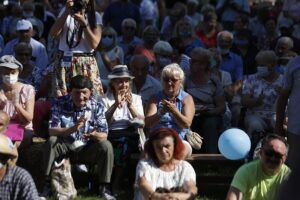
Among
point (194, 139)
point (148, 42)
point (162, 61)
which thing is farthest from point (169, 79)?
point (148, 42)

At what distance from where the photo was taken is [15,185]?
4230 mm

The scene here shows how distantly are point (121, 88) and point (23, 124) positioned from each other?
3.40ft

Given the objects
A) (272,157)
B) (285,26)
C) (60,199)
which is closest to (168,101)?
(60,199)

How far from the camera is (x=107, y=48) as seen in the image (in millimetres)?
10227

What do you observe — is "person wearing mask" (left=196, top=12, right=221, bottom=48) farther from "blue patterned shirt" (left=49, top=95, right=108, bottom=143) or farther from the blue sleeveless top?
"blue patterned shirt" (left=49, top=95, right=108, bottom=143)

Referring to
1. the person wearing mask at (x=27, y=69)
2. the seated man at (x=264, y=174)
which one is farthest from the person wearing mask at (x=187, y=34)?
the seated man at (x=264, y=174)

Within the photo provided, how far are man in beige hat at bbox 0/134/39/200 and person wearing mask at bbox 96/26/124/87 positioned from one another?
4.95 m

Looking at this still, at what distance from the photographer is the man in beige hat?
4.13 m

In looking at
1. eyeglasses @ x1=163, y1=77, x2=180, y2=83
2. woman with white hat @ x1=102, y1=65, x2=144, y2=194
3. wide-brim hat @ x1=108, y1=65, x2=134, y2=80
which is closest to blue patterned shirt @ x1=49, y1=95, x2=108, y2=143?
woman with white hat @ x1=102, y1=65, x2=144, y2=194

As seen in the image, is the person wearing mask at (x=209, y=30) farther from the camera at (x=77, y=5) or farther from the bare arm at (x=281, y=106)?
the bare arm at (x=281, y=106)

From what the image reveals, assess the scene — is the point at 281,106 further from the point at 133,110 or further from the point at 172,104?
the point at 133,110

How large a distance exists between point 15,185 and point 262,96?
4.64 m

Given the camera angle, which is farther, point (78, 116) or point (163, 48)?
point (163, 48)

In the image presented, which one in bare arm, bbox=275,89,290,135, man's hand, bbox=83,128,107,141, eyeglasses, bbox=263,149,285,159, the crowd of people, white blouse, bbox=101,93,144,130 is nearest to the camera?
eyeglasses, bbox=263,149,285,159
